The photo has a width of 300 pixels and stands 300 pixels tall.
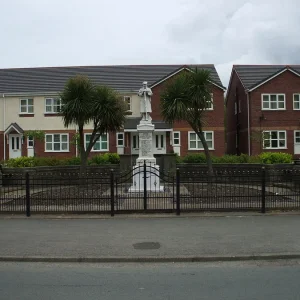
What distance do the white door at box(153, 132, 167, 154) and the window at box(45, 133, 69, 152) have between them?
8310 millimetres

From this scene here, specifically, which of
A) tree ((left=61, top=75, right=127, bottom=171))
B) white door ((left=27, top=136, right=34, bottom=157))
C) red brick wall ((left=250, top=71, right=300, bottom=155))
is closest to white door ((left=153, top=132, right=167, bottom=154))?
red brick wall ((left=250, top=71, right=300, bottom=155))

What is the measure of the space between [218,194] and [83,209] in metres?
4.37

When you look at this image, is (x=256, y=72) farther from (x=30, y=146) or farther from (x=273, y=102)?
(x=30, y=146)

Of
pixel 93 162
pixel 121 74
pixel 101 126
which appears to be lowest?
pixel 93 162

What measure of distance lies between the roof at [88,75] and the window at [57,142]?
4.08 m

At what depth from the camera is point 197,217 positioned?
1155cm

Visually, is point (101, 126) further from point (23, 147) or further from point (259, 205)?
point (23, 147)

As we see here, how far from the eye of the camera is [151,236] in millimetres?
9070

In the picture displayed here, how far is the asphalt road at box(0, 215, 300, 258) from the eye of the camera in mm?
Result: 7727

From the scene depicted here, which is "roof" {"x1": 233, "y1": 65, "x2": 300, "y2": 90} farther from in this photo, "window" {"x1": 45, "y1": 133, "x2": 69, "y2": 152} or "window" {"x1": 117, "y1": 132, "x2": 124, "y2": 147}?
"window" {"x1": 45, "y1": 133, "x2": 69, "y2": 152}

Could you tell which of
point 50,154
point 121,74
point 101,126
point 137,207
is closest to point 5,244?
point 137,207

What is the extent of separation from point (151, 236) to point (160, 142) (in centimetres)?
2286

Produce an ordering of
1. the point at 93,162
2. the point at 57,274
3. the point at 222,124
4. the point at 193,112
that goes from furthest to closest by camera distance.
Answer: the point at 222,124 < the point at 93,162 < the point at 193,112 < the point at 57,274

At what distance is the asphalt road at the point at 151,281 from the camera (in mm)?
5477
